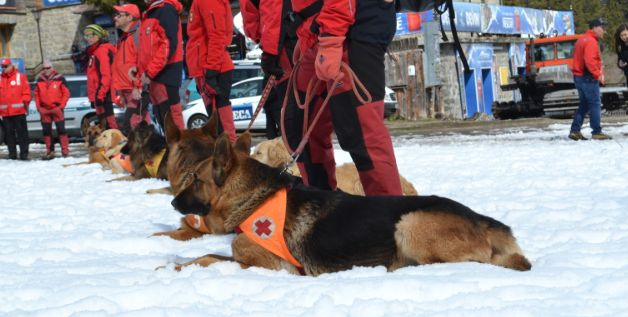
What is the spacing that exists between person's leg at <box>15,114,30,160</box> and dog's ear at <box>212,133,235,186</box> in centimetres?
1287

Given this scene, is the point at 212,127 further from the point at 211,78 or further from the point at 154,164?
the point at 154,164

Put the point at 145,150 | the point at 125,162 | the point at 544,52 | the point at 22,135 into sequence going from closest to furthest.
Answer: the point at 145,150 → the point at 125,162 → the point at 22,135 → the point at 544,52

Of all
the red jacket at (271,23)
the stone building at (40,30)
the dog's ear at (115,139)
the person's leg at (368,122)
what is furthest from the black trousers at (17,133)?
the stone building at (40,30)

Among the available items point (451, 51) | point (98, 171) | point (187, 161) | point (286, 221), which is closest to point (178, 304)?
point (286, 221)

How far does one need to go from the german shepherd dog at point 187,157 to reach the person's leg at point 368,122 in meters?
0.77

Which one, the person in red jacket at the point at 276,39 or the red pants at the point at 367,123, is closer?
the red pants at the point at 367,123

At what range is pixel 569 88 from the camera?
23.2 meters

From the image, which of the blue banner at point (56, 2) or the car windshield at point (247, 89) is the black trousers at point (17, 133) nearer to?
the car windshield at point (247, 89)

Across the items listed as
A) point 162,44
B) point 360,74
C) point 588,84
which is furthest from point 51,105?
point 360,74

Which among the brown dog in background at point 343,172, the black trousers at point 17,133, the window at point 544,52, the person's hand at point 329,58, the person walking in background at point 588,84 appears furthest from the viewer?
the window at point 544,52

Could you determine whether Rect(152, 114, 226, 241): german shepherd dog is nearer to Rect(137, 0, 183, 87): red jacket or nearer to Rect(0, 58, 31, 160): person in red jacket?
Rect(137, 0, 183, 87): red jacket

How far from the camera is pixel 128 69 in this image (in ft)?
31.3

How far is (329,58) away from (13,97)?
13.0 meters

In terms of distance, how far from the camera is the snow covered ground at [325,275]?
2.92 metres
